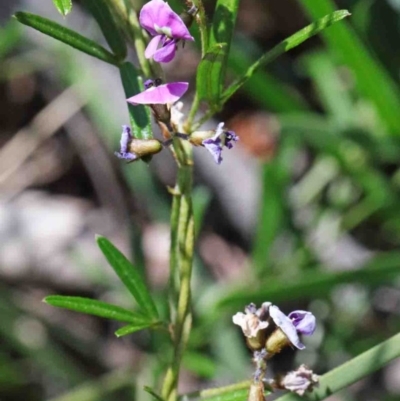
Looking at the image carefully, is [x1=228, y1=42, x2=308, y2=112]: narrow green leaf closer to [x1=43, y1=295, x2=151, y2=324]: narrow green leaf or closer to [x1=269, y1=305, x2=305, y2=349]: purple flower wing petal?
[x1=43, y1=295, x2=151, y2=324]: narrow green leaf

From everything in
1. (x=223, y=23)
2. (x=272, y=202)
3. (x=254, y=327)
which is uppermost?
(x=223, y=23)

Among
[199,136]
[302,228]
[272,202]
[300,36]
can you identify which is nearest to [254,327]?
[199,136]

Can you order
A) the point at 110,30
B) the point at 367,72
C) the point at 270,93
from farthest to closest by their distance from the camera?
the point at 270,93 < the point at 367,72 < the point at 110,30

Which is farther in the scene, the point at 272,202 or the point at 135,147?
the point at 272,202

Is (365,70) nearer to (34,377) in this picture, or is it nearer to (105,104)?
(105,104)

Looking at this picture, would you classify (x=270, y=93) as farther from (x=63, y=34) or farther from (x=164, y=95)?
(x=164, y=95)

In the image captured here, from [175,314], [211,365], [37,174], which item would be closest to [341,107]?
[211,365]

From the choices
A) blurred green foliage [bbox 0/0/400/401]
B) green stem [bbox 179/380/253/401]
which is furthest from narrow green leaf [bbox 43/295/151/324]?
blurred green foliage [bbox 0/0/400/401]
